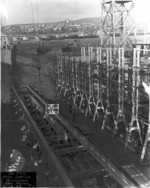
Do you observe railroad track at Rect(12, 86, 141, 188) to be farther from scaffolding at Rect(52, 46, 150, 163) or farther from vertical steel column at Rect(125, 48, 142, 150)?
vertical steel column at Rect(125, 48, 142, 150)

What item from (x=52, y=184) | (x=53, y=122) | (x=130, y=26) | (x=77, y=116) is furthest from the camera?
(x=130, y=26)

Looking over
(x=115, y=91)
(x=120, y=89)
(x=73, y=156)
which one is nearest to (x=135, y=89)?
(x=120, y=89)

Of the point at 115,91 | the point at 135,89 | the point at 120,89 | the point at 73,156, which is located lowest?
the point at 73,156

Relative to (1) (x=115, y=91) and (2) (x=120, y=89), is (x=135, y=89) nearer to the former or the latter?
(2) (x=120, y=89)

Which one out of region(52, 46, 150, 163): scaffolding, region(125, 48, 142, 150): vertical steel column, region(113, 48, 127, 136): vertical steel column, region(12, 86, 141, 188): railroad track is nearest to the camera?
region(12, 86, 141, 188): railroad track

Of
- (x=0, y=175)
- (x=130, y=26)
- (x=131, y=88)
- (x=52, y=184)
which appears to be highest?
(x=130, y=26)

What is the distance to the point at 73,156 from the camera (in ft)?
42.8

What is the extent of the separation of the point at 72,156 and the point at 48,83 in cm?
2419

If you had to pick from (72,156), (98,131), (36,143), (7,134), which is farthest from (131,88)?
(7,134)

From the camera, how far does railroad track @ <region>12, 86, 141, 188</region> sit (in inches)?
421

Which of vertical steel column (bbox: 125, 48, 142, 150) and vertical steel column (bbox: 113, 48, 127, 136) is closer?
A: vertical steel column (bbox: 125, 48, 142, 150)

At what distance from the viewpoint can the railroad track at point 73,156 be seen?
10.7m

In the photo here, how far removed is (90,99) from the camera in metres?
20.6

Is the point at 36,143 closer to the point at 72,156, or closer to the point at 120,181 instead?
the point at 72,156
